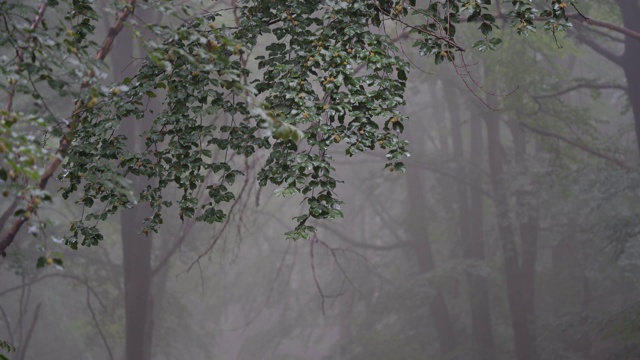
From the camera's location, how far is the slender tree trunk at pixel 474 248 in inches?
596

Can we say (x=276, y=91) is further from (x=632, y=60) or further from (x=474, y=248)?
(x=474, y=248)

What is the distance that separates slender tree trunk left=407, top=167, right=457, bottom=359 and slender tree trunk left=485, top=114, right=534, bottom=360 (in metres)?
2.27

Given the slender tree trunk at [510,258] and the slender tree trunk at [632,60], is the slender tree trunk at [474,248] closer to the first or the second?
the slender tree trunk at [510,258]

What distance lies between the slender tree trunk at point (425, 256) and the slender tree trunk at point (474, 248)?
2.30 feet

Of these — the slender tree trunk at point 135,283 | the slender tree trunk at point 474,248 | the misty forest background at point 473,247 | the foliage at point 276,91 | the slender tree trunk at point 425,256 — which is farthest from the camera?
the slender tree trunk at point 425,256

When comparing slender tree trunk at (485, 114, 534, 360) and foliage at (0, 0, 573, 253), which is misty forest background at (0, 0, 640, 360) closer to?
slender tree trunk at (485, 114, 534, 360)

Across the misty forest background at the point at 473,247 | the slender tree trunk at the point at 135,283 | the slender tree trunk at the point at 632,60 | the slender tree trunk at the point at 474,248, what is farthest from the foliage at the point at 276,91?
the slender tree trunk at the point at 474,248

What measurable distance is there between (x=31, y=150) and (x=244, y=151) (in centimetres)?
178

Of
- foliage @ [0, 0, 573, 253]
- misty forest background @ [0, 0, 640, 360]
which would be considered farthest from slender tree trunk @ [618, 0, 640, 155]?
foliage @ [0, 0, 573, 253]

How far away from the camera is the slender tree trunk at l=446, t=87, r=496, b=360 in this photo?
15.1 metres

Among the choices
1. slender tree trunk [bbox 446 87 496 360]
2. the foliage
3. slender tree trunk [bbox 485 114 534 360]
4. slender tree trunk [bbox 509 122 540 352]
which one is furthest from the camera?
slender tree trunk [bbox 446 87 496 360]

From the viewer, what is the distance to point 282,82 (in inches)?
168

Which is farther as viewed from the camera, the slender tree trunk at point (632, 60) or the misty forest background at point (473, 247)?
the misty forest background at point (473, 247)

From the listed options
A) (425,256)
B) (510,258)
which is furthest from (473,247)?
(510,258)
